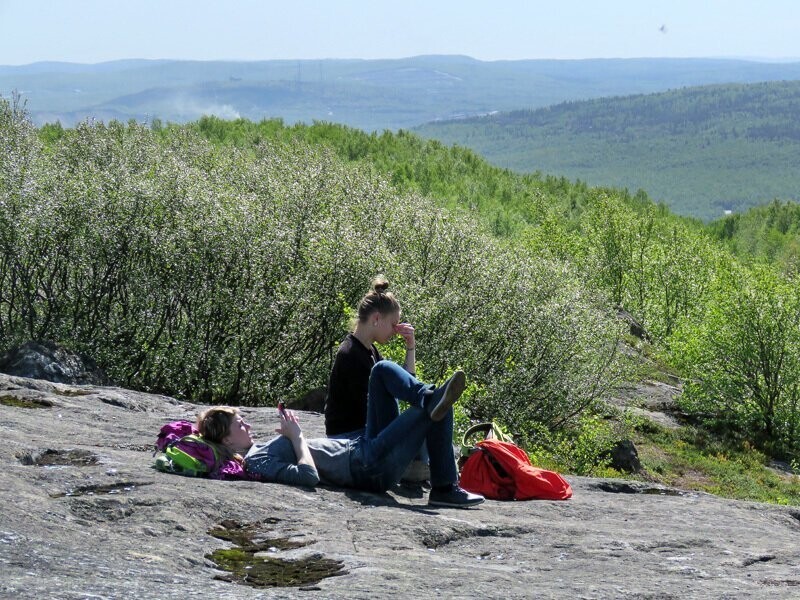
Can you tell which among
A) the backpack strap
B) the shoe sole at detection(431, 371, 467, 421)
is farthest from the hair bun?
the backpack strap

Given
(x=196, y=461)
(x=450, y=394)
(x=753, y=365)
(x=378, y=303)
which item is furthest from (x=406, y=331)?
(x=753, y=365)

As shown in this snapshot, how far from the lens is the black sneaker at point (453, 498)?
10.8 meters

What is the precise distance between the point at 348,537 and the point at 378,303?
9.36 ft

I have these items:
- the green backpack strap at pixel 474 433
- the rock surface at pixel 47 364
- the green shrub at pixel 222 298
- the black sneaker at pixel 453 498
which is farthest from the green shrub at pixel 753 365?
the black sneaker at pixel 453 498

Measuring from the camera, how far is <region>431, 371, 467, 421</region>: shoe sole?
10087mm

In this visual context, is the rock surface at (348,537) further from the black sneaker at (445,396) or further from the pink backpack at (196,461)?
the black sneaker at (445,396)

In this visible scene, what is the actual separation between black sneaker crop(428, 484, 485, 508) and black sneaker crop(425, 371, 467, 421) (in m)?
0.76

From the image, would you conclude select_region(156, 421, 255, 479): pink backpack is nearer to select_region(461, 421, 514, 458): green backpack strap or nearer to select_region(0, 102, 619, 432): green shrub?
select_region(461, 421, 514, 458): green backpack strap

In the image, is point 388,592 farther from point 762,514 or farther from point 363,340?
point 762,514

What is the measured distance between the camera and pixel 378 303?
437 inches

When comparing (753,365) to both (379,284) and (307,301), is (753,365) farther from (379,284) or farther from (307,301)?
(379,284)

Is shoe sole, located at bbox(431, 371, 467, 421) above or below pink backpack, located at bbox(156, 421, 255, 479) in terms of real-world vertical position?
above

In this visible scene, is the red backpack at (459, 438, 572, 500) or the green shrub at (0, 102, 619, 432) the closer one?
the red backpack at (459, 438, 572, 500)

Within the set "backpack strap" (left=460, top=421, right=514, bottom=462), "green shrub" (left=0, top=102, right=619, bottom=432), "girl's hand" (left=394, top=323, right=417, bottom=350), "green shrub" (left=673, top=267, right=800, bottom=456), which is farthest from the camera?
"green shrub" (left=673, top=267, right=800, bottom=456)
